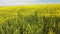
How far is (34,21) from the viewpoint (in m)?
1.39

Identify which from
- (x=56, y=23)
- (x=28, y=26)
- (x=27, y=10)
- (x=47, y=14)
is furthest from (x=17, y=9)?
(x=56, y=23)

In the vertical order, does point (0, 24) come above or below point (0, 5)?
below

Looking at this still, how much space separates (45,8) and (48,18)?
4.1 inches

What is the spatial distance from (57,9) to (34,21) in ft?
0.84

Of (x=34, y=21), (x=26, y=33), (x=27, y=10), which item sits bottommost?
(x=26, y=33)

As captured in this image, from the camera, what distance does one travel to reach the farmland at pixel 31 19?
1.37 metres

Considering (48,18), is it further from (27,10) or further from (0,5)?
(0,5)

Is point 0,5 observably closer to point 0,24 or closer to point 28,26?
point 0,24

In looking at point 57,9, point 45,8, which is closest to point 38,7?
point 45,8

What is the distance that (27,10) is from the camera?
1.41m

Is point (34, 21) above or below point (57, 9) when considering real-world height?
below

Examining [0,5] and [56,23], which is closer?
[56,23]

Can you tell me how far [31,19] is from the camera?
4.59 ft

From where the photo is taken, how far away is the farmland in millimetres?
1370
